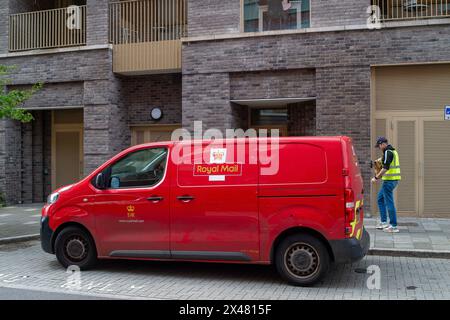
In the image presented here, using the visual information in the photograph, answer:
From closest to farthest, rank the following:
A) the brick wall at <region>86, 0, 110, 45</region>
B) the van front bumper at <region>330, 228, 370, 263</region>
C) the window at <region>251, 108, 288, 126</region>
Answer: the van front bumper at <region>330, 228, 370, 263</region>, the window at <region>251, 108, 288, 126</region>, the brick wall at <region>86, 0, 110, 45</region>

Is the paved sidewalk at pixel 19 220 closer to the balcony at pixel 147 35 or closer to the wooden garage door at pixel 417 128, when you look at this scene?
the balcony at pixel 147 35

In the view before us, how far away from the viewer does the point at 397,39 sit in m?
11.2

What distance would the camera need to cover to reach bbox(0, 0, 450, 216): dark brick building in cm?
1134

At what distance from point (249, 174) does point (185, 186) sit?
92cm

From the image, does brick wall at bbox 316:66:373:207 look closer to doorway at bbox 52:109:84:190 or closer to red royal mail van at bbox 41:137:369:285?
red royal mail van at bbox 41:137:369:285

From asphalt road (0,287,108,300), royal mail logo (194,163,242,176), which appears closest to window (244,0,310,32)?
royal mail logo (194,163,242,176)

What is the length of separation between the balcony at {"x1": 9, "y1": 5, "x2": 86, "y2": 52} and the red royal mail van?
27.9 feet

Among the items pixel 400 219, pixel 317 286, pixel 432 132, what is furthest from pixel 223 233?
pixel 432 132

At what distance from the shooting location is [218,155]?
6.77 metres

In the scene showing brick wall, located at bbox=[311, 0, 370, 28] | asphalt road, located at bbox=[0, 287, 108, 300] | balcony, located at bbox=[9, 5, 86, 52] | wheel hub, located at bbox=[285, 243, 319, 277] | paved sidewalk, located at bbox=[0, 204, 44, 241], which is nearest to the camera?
asphalt road, located at bbox=[0, 287, 108, 300]

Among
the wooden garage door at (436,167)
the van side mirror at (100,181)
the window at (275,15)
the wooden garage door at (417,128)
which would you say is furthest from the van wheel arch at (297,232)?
the window at (275,15)

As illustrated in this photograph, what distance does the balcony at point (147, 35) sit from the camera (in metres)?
13.1

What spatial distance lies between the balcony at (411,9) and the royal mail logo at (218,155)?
6728 mm

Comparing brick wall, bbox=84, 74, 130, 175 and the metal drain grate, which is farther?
brick wall, bbox=84, 74, 130, 175
